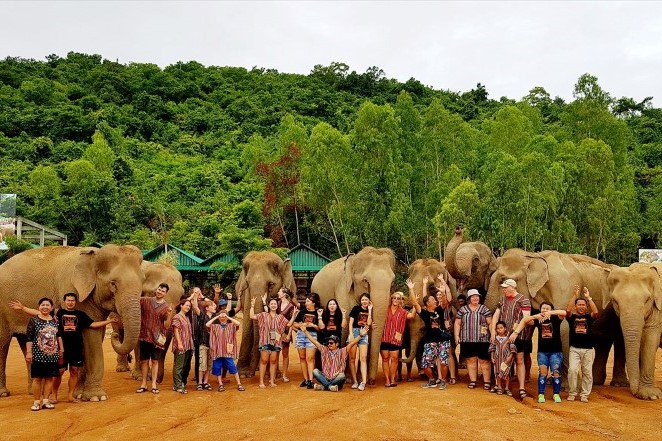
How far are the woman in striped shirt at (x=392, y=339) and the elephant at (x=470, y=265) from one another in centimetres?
257

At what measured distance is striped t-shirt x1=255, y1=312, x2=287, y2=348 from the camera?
41.1ft

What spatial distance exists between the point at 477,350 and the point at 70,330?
6.40 m

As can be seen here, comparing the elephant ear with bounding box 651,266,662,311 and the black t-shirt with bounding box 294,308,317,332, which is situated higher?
the elephant ear with bounding box 651,266,662,311

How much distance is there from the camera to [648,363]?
11.8 meters

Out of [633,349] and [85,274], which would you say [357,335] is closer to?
[633,349]

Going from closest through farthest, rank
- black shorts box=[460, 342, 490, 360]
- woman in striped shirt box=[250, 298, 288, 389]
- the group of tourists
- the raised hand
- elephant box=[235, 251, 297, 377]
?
the group of tourists
black shorts box=[460, 342, 490, 360]
woman in striped shirt box=[250, 298, 288, 389]
the raised hand
elephant box=[235, 251, 297, 377]

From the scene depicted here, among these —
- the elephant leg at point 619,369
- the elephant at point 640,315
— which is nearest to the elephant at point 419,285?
the elephant at point 640,315

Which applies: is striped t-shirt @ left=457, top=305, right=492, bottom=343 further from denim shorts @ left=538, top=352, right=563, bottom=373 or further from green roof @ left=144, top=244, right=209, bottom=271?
green roof @ left=144, top=244, right=209, bottom=271

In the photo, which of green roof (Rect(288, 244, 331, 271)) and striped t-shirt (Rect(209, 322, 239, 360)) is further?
green roof (Rect(288, 244, 331, 271))

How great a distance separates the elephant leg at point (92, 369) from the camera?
36.5ft

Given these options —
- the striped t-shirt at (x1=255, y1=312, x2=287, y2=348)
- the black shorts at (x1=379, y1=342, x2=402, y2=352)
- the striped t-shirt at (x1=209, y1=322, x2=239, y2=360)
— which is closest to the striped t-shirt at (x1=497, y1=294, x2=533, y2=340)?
the black shorts at (x1=379, y1=342, x2=402, y2=352)

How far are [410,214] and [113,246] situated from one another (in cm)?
2870

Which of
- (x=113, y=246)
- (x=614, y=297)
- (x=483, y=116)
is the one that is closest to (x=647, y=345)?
(x=614, y=297)

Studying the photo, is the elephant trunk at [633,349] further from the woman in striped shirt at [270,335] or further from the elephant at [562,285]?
the woman in striped shirt at [270,335]
